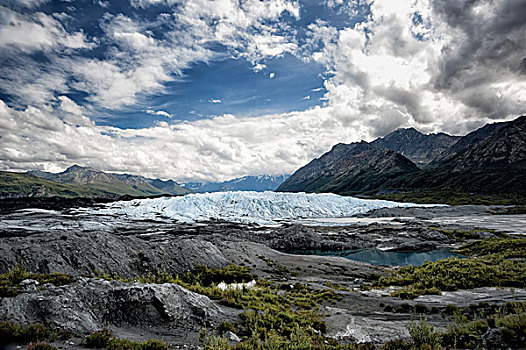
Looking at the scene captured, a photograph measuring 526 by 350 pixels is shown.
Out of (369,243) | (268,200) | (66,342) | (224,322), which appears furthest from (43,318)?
(268,200)

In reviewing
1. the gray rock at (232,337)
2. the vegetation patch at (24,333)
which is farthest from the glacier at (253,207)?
the vegetation patch at (24,333)

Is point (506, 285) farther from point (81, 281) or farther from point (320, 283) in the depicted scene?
point (81, 281)

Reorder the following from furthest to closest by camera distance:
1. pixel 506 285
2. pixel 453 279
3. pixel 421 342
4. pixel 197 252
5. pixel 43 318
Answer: pixel 197 252 → pixel 453 279 → pixel 506 285 → pixel 421 342 → pixel 43 318

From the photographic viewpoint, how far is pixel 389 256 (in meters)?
48.8

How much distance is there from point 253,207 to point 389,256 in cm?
6906

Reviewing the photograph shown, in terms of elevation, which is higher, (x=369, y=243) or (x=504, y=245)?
(x=504, y=245)

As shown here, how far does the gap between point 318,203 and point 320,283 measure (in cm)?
9100

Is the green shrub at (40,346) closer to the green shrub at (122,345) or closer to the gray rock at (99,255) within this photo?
the green shrub at (122,345)

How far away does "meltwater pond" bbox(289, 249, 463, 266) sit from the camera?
4491 cm

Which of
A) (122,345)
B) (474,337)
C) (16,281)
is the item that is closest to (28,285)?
(16,281)

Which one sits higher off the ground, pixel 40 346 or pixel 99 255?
pixel 40 346

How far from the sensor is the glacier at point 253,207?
354 feet

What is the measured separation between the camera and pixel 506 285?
21.6m

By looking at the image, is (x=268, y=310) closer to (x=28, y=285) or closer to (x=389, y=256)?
(x=28, y=285)
